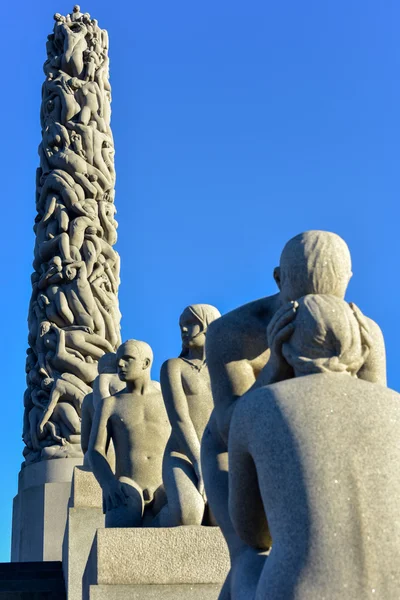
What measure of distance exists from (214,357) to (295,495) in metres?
1.06

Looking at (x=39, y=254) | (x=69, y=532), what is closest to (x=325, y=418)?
(x=69, y=532)

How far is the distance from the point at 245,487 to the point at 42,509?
12.0 m

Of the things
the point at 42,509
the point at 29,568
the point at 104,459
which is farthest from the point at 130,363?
the point at 42,509

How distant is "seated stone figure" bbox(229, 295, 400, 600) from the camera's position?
8.98 ft

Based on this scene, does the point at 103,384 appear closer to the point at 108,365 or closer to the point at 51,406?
the point at 108,365

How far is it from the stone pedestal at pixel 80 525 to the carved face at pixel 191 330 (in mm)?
2586

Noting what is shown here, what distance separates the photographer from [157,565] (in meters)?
6.49

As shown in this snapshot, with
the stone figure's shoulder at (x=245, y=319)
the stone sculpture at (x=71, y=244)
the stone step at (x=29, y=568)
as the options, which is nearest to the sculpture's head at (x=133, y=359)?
the stone step at (x=29, y=568)

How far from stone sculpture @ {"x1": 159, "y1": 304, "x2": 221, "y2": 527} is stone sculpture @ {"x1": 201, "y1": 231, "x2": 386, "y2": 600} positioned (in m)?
2.81

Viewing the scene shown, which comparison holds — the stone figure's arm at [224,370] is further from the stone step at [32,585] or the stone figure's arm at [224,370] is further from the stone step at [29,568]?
the stone step at [29,568]

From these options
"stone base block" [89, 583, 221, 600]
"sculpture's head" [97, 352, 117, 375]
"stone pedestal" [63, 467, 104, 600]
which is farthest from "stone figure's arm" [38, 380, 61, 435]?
"stone base block" [89, 583, 221, 600]

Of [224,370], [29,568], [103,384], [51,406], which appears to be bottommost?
[224,370]

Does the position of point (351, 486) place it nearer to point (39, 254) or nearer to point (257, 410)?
point (257, 410)

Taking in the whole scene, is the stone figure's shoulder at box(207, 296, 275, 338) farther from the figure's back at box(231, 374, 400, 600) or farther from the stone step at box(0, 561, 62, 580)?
the stone step at box(0, 561, 62, 580)
